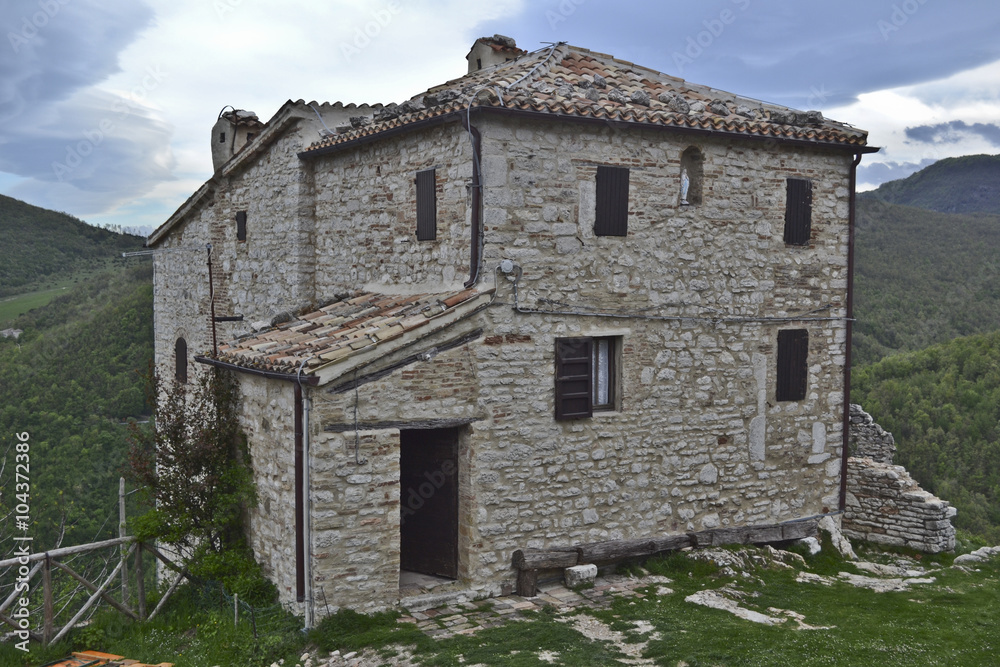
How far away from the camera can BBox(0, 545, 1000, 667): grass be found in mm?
7941

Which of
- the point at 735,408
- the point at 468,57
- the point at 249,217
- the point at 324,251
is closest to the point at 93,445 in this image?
the point at 249,217

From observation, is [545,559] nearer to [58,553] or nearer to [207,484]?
[207,484]

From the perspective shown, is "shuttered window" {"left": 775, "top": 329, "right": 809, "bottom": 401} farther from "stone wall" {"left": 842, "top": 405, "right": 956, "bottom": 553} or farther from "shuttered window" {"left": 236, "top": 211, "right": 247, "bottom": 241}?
"shuttered window" {"left": 236, "top": 211, "right": 247, "bottom": 241}

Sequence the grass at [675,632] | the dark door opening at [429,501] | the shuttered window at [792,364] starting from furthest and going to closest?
1. the shuttered window at [792,364]
2. the dark door opening at [429,501]
3. the grass at [675,632]

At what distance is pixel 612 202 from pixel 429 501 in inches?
169

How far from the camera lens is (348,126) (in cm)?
1238

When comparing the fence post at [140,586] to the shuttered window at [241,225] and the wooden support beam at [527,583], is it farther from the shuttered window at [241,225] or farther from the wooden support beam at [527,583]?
the shuttered window at [241,225]

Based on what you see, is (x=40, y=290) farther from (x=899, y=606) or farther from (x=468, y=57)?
(x=899, y=606)

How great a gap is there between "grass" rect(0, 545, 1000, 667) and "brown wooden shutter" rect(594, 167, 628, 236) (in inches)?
168

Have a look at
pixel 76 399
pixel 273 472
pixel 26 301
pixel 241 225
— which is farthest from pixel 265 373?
pixel 26 301

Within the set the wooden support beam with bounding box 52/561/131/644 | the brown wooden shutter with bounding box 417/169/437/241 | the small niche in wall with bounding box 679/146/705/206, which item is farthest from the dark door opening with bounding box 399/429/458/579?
the small niche in wall with bounding box 679/146/705/206

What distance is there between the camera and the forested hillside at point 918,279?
40.1m

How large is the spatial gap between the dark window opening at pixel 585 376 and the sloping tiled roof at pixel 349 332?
1354mm

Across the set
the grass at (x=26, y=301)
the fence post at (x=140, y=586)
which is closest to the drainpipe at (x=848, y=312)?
the fence post at (x=140, y=586)
